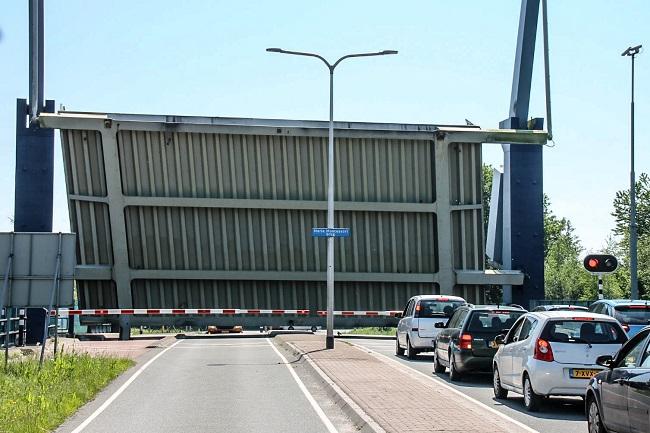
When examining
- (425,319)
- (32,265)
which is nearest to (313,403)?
(32,265)

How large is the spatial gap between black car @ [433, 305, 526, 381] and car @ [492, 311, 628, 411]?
3.38m

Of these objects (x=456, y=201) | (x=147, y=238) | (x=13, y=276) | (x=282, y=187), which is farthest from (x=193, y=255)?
(x=13, y=276)

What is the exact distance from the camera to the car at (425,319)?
83.6 feet

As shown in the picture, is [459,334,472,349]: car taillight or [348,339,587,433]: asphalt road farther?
[459,334,472,349]: car taillight

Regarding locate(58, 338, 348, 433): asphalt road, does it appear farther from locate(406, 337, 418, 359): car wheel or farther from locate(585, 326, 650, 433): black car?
locate(406, 337, 418, 359): car wheel

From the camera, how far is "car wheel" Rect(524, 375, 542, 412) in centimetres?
1456

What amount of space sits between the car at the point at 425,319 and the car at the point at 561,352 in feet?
32.8

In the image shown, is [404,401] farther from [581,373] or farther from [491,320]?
[491,320]

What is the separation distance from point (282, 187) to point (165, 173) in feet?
14.0

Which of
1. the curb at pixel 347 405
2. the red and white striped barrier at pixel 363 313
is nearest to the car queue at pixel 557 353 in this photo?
the curb at pixel 347 405

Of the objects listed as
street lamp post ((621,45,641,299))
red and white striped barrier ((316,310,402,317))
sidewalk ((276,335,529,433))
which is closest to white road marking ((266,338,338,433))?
sidewalk ((276,335,529,433))

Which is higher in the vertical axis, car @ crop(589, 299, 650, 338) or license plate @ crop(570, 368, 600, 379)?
car @ crop(589, 299, 650, 338)

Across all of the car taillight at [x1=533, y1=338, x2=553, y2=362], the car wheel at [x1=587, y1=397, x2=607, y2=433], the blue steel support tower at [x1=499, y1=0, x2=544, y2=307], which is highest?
the blue steel support tower at [x1=499, y1=0, x2=544, y2=307]

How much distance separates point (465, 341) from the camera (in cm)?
1916
